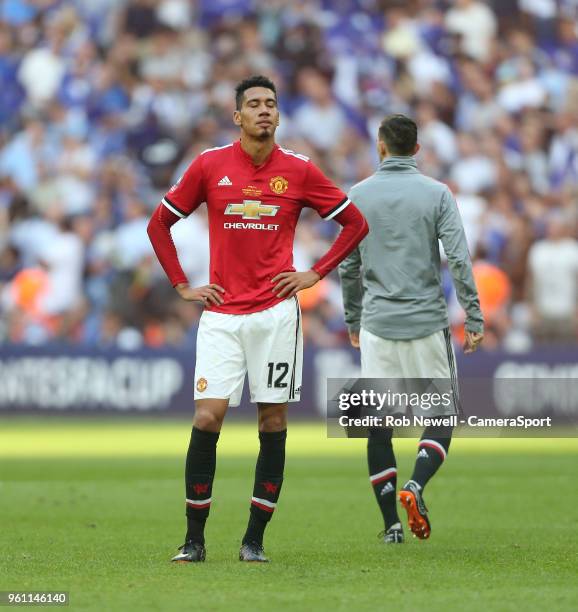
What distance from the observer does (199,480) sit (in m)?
7.99

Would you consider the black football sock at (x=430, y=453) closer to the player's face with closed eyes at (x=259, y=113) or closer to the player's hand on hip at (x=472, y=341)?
the player's hand on hip at (x=472, y=341)

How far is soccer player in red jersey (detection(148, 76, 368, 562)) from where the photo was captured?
314 inches

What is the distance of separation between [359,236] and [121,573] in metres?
2.27

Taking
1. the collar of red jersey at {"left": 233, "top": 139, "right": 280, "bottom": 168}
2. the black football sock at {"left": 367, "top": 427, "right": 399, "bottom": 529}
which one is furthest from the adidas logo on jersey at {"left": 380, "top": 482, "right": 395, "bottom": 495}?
the collar of red jersey at {"left": 233, "top": 139, "right": 280, "bottom": 168}

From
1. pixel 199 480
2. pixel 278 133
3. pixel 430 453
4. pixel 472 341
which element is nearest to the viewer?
pixel 199 480

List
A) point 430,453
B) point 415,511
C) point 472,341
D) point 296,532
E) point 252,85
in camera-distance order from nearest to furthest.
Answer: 1. point 252,85
2. point 415,511
3. point 472,341
4. point 430,453
5. point 296,532


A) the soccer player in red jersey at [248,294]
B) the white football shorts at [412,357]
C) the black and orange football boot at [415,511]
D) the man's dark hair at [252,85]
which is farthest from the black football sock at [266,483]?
the man's dark hair at [252,85]

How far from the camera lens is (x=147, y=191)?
78.5 feet

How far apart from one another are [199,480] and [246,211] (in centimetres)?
145

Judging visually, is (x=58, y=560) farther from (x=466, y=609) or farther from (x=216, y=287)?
(x=466, y=609)

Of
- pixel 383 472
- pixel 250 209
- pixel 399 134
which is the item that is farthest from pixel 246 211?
pixel 383 472

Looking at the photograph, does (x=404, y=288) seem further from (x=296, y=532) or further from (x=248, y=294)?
(x=296, y=532)

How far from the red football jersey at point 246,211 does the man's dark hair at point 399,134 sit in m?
1.26

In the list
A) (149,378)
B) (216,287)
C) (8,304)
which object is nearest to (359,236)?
(216,287)
